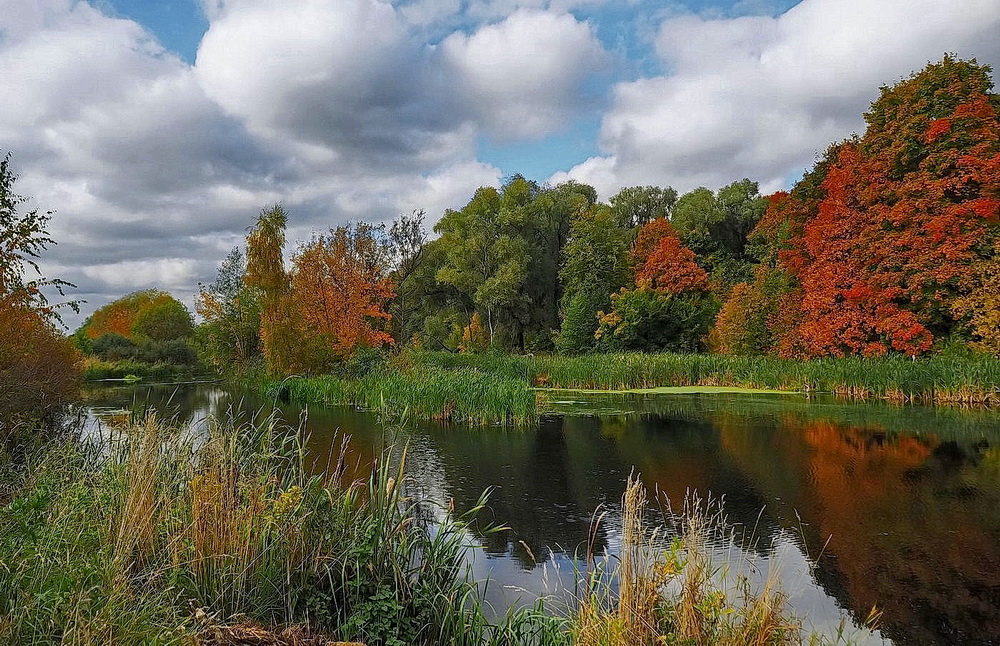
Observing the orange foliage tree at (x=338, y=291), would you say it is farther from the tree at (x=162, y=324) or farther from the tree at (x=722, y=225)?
the tree at (x=162, y=324)

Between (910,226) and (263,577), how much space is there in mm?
21549

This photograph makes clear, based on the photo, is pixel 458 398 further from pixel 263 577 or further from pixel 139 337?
pixel 139 337

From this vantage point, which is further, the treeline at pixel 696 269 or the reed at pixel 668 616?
the treeline at pixel 696 269

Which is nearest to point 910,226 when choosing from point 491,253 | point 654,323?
point 654,323

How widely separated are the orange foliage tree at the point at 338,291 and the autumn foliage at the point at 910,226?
54.1 ft

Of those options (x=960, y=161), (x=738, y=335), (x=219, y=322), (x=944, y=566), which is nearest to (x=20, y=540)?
(x=944, y=566)

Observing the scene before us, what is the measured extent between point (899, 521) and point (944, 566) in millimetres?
1401

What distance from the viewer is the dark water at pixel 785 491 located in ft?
16.5

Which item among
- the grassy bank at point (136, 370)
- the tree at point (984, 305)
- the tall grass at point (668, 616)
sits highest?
the tree at point (984, 305)

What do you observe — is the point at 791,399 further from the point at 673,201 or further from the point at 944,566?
the point at 673,201

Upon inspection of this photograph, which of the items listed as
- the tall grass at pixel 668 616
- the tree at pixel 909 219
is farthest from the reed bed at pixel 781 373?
the tall grass at pixel 668 616

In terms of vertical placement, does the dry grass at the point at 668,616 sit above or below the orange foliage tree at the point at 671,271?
below

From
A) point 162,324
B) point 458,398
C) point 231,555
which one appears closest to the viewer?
point 231,555

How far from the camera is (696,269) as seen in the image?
103ft
